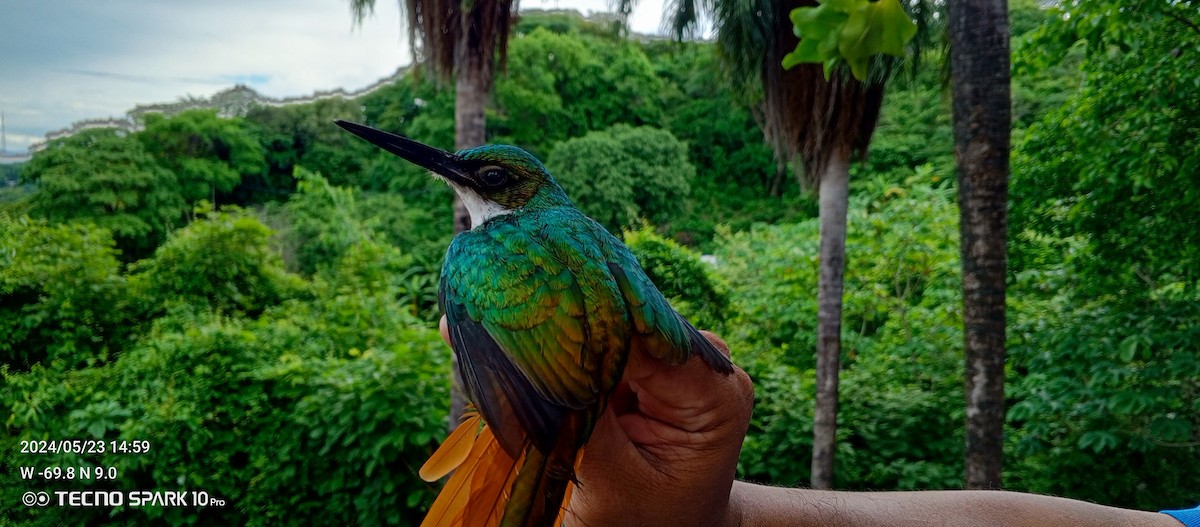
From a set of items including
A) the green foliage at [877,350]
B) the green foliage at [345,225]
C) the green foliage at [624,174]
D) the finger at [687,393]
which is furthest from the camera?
the green foliage at [624,174]

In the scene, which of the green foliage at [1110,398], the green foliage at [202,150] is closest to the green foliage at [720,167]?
the green foliage at [202,150]

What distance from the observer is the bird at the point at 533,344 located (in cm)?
91

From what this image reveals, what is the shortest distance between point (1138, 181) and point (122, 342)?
733 centimetres

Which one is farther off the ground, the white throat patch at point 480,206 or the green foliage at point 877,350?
the white throat patch at point 480,206

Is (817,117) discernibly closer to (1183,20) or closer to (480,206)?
(1183,20)

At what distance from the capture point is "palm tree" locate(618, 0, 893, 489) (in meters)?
4.99

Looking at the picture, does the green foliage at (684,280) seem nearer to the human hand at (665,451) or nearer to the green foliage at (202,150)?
the human hand at (665,451)

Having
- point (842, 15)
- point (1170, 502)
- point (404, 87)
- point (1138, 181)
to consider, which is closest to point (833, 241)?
point (1138, 181)

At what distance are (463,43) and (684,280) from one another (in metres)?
Result: 3.11

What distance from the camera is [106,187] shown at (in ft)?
57.0

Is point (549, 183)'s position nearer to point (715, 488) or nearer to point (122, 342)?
point (715, 488)

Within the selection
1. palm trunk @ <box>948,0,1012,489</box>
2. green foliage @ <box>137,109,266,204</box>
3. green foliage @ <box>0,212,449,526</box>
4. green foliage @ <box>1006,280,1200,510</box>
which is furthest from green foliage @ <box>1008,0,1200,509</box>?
green foliage @ <box>137,109,266,204</box>

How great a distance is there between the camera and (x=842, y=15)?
125 centimetres

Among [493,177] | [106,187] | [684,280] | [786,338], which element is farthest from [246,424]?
[106,187]
